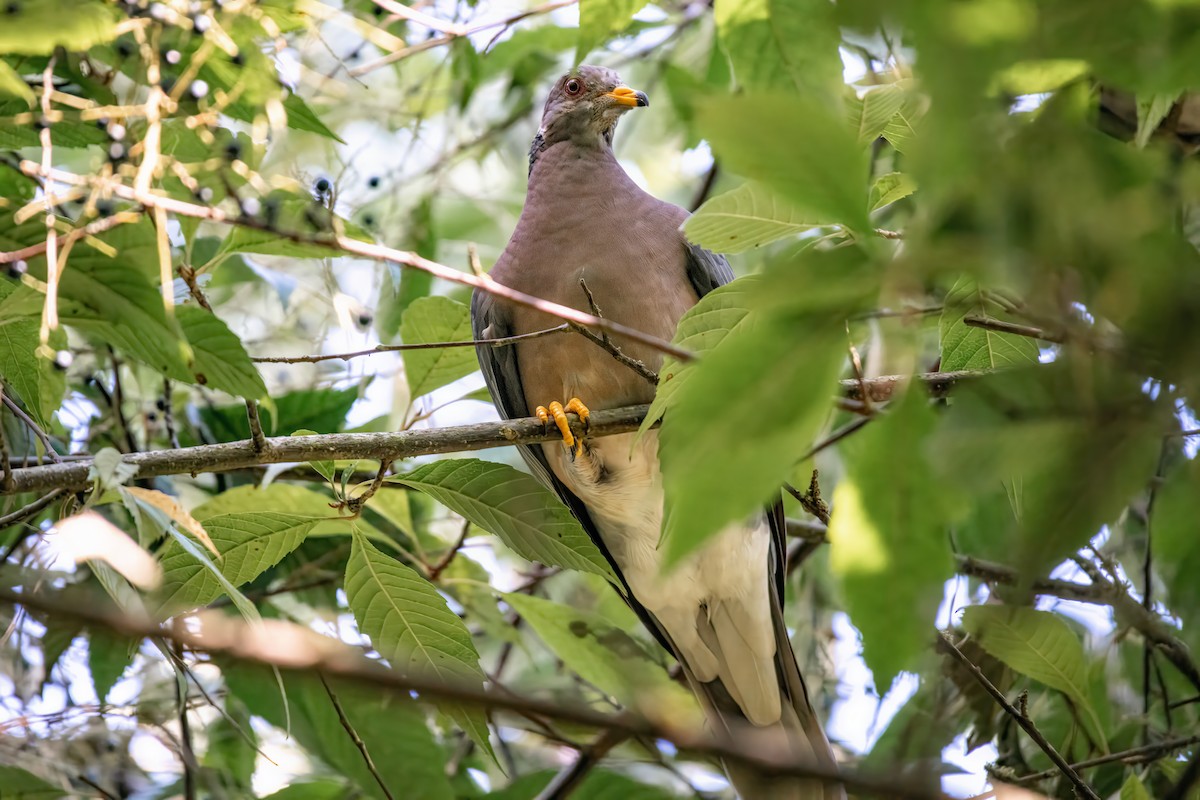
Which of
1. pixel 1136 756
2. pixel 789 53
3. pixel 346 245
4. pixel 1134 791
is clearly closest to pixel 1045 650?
pixel 1136 756

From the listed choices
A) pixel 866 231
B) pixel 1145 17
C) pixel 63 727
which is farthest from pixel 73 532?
pixel 63 727

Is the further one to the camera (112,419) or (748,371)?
(112,419)

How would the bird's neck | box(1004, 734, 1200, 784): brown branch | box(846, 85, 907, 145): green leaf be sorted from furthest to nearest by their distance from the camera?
1. the bird's neck
2. box(1004, 734, 1200, 784): brown branch
3. box(846, 85, 907, 145): green leaf

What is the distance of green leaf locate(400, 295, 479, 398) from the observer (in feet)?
9.14

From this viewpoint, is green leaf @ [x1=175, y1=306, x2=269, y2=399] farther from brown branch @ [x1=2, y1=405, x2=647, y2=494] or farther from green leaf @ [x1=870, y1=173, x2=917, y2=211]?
green leaf @ [x1=870, y1=173, x2=917, y2=211]

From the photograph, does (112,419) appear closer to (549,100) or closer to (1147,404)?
(549,100)

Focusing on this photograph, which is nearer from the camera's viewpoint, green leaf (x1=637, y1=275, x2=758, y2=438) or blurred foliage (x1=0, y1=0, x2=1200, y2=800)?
blurred foliage (x1=0, y1=0, x2=1200, y2=800)

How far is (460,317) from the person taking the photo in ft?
9.26

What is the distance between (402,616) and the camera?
2449 mm

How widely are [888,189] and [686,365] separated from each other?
71cm

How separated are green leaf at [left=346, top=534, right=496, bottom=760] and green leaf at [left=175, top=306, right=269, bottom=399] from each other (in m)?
0.78

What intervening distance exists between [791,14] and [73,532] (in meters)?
1.22

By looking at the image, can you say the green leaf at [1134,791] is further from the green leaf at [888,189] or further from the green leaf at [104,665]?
the green leaf at [104,665]

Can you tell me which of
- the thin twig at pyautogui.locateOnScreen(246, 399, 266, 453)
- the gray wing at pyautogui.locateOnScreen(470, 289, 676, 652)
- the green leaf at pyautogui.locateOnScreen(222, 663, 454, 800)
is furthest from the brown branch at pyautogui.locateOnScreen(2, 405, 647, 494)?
the gray wing at pyautogui.locateOnScreen(470, 289, 676, 652)
